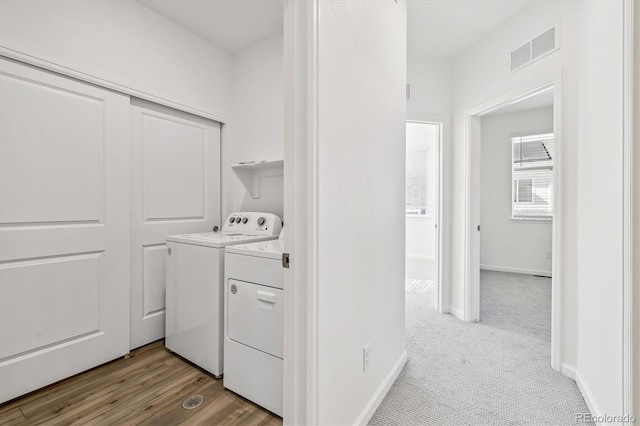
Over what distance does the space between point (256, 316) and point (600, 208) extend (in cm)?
191

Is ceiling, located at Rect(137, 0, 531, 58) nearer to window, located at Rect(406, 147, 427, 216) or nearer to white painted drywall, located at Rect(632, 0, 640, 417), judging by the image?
white painted drywall, located at Rect(632, 0, 640, 417)

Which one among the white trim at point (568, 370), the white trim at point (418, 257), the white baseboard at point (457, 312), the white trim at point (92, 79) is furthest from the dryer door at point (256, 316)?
the white trim at point (418, 257)

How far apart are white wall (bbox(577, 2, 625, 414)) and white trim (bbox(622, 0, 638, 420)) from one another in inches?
1.5

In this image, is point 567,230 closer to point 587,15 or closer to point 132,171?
point 587,15

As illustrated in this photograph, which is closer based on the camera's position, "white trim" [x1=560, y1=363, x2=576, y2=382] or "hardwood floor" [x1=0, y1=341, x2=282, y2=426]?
"hardwood floor" [x1=0, y1=341, x2=282, y2=426]

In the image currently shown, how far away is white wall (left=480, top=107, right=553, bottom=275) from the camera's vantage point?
4.57 metres

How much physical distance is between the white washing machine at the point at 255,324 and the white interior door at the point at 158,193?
1.00 m

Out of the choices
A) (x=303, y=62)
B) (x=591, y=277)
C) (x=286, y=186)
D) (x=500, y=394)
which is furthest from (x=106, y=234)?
(x=591, y=277)

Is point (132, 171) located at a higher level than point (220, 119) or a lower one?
lower

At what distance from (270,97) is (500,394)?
9.22 ft

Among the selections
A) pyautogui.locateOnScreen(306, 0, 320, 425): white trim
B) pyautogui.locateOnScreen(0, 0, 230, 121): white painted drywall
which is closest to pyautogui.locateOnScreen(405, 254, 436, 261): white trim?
pyautogui.locateOnScreen(0, 0, 230, 121): white painted drywall

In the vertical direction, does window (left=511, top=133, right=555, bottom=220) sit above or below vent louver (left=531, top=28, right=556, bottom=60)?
below

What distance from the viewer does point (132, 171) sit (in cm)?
224

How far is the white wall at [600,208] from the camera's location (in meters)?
1.28
